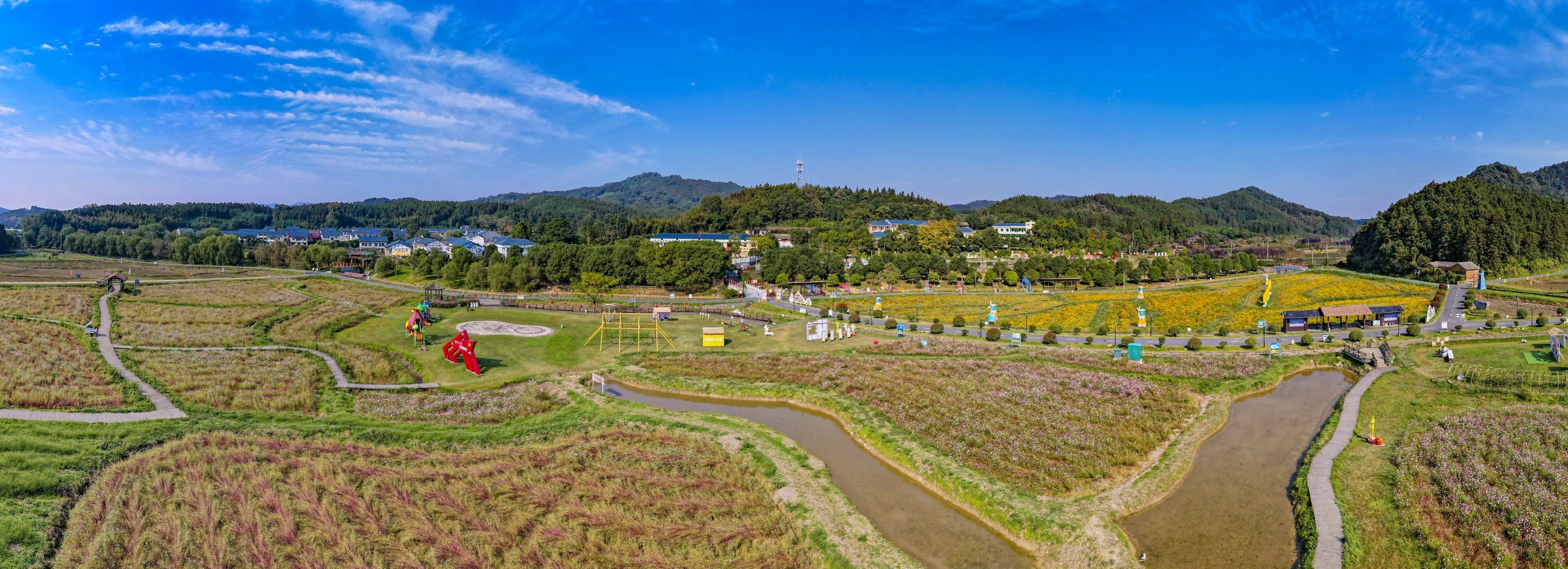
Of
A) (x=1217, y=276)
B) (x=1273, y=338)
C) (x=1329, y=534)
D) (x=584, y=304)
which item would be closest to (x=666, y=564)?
(x=1329, y=534)

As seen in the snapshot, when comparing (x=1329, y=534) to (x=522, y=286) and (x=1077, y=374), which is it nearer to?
(x=1077, y=374)

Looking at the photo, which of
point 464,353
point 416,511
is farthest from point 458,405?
point 416,511

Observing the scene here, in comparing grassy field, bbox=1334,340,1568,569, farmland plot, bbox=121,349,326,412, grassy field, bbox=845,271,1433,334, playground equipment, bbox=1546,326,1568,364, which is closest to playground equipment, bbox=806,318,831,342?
grassy field, bbox=845,271,1433,334

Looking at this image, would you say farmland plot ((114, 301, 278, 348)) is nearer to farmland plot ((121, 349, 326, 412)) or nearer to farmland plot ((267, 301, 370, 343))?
farmland plot ((267, 301, 370, 343))

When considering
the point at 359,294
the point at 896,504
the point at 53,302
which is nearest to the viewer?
the point at 896,504

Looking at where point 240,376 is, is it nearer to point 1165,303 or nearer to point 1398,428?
point 1398,428

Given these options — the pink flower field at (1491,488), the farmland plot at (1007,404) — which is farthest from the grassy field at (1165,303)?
the pink flower field at (1491,488)
